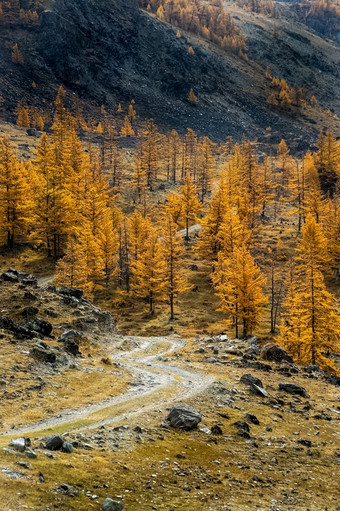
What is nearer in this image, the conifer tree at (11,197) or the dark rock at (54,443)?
the dark rock at (54,443)

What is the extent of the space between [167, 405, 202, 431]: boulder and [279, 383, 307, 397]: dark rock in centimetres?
833

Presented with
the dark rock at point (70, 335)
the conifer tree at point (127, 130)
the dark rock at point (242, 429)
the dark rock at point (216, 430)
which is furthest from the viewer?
the conifer tree at point (127, 130)

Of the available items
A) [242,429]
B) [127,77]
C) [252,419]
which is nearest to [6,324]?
[252,419]

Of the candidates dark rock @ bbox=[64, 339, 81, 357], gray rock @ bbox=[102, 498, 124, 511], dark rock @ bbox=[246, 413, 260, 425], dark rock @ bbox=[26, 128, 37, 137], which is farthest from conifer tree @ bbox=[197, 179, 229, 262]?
Answer: dark rock @ bbox=[26, 128, 37, 137]

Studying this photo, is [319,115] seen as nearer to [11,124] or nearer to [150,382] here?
[11,124]

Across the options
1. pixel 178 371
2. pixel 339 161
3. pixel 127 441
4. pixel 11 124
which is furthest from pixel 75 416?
pixel 11 124

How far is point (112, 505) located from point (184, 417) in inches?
273

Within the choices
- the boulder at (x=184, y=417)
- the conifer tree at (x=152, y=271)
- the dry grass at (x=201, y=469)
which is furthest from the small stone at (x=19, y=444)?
the conifer tree at (x=152, y=271)

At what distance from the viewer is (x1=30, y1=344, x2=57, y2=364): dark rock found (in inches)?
837

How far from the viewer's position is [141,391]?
20.2 metres

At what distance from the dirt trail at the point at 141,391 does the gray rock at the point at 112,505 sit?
5.02 meters

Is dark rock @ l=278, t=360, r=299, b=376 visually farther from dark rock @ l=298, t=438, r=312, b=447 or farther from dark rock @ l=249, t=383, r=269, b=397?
dark rock @ l=298, t=438, r=312, b=447

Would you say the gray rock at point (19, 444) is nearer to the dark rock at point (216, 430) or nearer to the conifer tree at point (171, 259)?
the dark rock at point (216, 430)

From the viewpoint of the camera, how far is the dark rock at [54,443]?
12.1 meters
